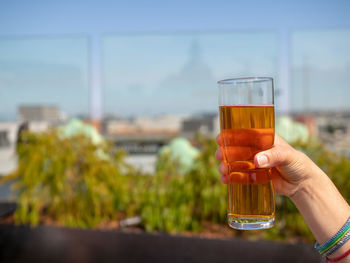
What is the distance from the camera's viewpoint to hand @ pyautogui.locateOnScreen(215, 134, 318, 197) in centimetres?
78

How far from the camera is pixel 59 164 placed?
3.19 meters

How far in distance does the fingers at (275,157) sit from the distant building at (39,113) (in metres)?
4.80

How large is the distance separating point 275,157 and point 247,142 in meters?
0.06

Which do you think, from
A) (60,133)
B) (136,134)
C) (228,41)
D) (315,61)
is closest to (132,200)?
(60,133)

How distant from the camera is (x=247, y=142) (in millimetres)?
799

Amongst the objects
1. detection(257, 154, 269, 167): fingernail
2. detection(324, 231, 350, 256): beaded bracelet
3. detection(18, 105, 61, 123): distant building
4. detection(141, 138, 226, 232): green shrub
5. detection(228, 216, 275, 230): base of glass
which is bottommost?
detection(141, 138, 226, 232): green shrub

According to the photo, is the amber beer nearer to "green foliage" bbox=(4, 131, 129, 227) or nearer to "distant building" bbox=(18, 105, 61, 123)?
"green foliage" bbox=(4, 131, 129, 227)

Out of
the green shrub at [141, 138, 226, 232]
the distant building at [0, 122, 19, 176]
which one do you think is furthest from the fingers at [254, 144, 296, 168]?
the distant building at [0, 122, 19, 176]

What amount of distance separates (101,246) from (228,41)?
2952mm

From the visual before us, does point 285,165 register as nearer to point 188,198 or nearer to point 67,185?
point 188,198

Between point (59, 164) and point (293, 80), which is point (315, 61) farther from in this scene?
point (59, 164)

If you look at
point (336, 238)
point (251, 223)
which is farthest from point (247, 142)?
point (336, 238)

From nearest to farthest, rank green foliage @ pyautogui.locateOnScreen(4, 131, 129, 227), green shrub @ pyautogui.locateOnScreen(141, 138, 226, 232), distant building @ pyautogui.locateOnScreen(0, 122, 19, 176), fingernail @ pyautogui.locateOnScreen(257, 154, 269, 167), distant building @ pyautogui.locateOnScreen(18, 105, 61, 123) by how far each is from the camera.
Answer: fingernail @ pyautogui.locateOnScreen(257, 154, 269, 167)
green shrub @ pyautogui.locateOnScreen(141, 138, 226, 232)
green foliage @ pyautogui.locateOnScreen(4, 131, 129, 227)
distant building @ pyautogui.locateOnScreen(0, 122, 19, 176)
distant building @ pyautogui.locateOnScreen(18, 105, 61, 123)

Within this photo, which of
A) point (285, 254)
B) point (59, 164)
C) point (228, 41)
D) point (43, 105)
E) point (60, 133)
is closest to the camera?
point (285, 254)
